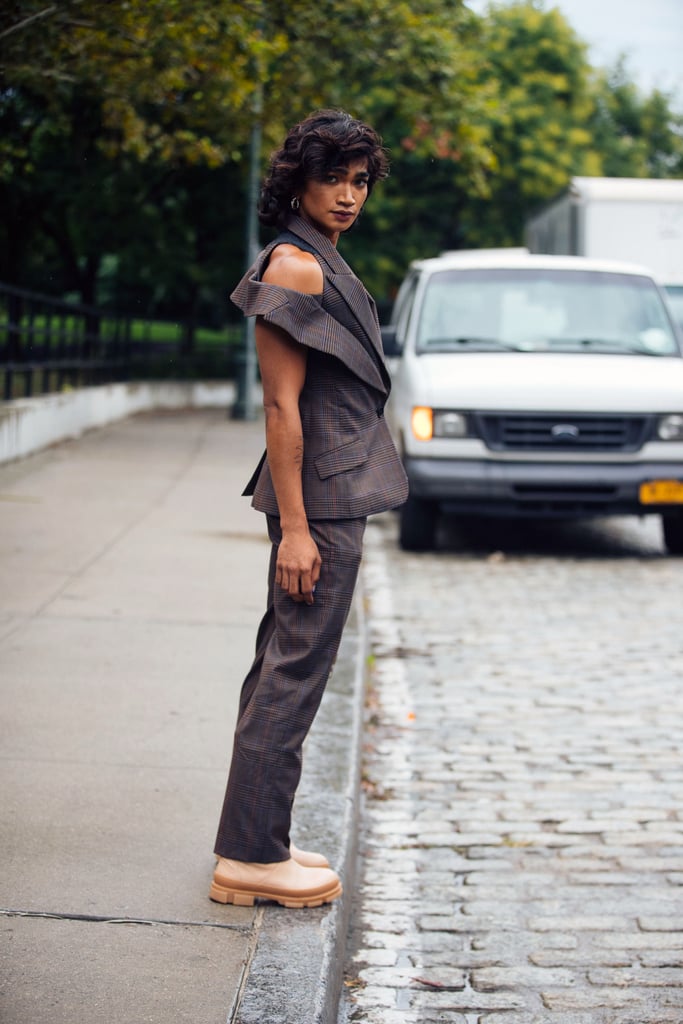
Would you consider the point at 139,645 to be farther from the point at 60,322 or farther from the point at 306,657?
the point at 60,322

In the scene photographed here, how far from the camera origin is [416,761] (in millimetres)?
5602

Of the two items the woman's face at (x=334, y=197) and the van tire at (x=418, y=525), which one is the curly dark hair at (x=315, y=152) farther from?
the van tire at (x=418, y=525)

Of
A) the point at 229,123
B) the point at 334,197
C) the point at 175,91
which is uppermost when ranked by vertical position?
the point at 175,91

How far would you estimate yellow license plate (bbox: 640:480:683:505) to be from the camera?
402 inches

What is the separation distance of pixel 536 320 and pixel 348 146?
7.72 meters

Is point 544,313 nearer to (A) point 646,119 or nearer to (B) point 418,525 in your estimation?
(B) point 418,525

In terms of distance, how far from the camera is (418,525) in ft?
35.1

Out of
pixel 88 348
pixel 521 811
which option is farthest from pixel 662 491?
pixel 88 348

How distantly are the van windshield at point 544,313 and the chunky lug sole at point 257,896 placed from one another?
7.41 metres

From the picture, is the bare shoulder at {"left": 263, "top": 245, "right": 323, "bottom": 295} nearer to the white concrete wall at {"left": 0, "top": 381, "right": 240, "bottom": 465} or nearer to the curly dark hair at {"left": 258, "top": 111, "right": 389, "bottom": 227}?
the curly dark hair at {"left": 258, "top": 111, "right": 389, "bottom": 227}

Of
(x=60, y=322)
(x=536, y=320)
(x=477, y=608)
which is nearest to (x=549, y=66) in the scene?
(x=60, y=322)

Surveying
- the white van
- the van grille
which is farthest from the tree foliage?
the van grille

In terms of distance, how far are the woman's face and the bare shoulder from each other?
12 centimetres

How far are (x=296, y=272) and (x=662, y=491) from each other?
723 cm
